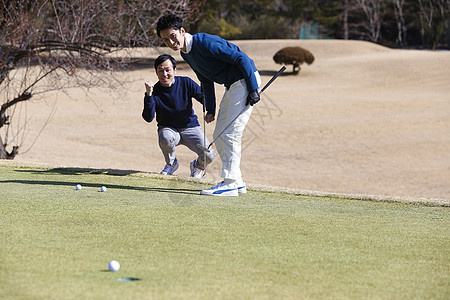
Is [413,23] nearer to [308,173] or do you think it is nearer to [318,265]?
[308,173]

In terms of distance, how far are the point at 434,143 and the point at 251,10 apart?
35.4m

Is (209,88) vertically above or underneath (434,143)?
above

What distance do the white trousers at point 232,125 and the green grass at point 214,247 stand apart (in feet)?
1.21

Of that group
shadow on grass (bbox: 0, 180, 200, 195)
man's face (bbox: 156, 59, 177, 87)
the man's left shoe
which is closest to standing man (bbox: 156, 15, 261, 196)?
shadow on grass (bbox: 0, 180, 200, 195)

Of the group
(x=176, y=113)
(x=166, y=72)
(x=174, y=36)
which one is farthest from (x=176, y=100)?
(x=174, y=36)

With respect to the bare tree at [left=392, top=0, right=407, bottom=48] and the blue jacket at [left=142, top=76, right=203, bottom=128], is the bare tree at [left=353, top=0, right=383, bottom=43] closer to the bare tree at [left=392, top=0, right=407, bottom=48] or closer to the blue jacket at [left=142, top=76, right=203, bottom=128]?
the bare tree at [left=392, top=0, right=407, bottom=48]

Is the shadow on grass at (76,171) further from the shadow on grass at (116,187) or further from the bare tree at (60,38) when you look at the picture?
the bare tree at (60,38)

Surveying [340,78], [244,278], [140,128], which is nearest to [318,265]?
[244,278]

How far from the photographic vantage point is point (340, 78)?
31.5 m

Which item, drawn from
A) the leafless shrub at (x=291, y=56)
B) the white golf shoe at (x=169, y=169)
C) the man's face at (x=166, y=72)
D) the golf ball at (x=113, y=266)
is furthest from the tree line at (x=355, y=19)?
the golf ball at (x=113, y=266)

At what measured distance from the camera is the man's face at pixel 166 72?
780cm

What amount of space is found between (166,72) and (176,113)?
0.54m

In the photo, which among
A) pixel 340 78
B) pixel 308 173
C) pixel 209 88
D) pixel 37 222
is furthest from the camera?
pixel 340 78

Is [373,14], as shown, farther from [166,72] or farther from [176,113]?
[166,72]
